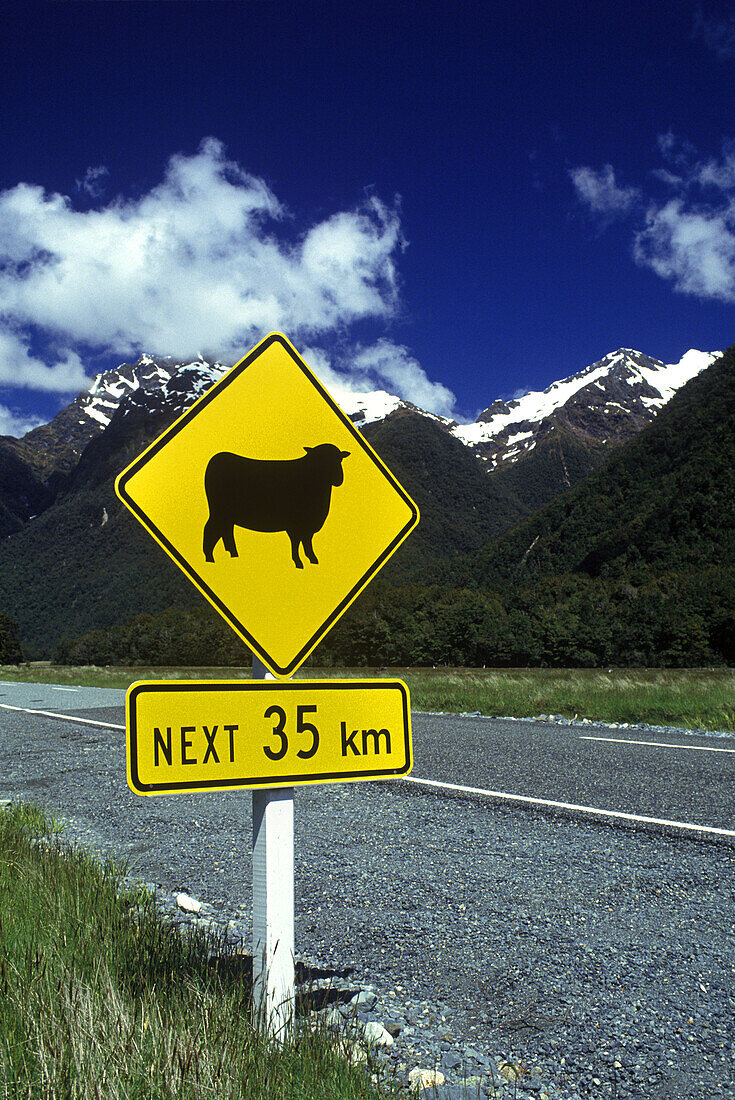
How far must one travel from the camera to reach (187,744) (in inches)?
78.0

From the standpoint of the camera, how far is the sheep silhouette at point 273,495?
2.14 meters

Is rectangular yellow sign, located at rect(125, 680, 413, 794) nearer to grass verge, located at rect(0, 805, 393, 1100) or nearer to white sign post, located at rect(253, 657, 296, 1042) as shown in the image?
white sign post, located at rect(253, 657, 296, 1042)

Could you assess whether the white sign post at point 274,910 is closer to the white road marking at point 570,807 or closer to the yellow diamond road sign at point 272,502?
the yellow diamond road sign at point 272,502

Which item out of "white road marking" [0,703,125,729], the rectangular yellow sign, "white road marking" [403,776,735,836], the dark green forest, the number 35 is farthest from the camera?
the dark green forest

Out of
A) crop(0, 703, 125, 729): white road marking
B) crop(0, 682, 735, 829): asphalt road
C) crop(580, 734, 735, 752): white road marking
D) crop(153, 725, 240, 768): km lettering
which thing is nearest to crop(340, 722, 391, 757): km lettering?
crop(153, 725, 240, 768): km lettering

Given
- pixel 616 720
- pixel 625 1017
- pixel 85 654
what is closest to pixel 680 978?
pixel 625 1017

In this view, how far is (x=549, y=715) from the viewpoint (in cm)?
1315

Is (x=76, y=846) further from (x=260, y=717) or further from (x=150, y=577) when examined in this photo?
(x=150, y=577)

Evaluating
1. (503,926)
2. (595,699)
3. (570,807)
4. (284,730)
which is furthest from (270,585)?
(595,699)

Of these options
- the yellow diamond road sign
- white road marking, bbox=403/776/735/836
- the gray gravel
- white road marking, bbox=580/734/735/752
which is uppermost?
the yellow diamond road sign

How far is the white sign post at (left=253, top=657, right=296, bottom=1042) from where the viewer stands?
2088mm

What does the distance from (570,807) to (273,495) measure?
468 cm

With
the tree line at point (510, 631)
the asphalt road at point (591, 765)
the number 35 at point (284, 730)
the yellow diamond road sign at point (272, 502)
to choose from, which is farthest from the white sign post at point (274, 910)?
the tree line at point (510, 631)

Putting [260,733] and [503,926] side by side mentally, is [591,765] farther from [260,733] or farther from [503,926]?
[260,733]
